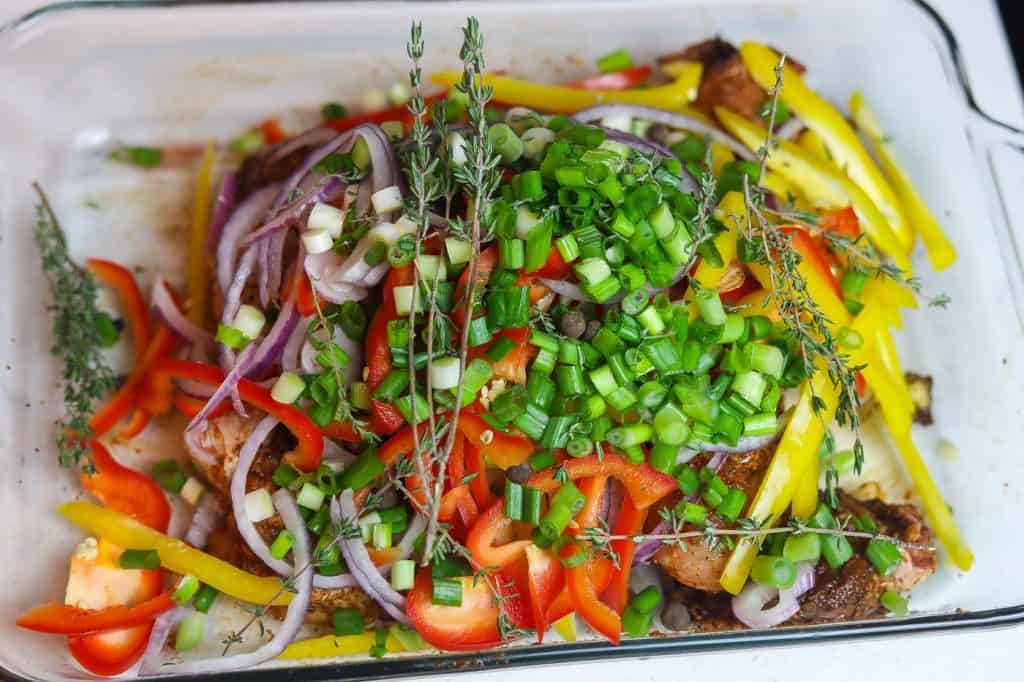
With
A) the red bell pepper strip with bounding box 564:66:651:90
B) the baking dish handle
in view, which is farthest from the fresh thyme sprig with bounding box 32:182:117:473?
the baking dish handle

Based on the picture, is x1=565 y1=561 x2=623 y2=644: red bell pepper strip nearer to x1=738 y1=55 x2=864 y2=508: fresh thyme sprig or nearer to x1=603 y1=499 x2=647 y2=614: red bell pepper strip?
x1=603 y1=499 x2=647 y2=614: red bell pepper strip

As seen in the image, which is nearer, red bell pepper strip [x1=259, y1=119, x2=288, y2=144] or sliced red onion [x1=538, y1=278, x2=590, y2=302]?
sliced red onion [x1=538, y1=278, x2=590, y2=302]

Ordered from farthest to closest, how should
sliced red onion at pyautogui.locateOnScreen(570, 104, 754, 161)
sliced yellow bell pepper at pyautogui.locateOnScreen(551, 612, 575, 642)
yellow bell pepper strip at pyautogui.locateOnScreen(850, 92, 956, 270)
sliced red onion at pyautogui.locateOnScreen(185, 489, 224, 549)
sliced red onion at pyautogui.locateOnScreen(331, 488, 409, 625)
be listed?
yellow bell pepper strip at pyautogui.locateOnScreen(850, 92, 956, 270)
sliced red onion at pyautogui.locateOnScreen(570, 104, 754, 161)
sliced red onion at pyautogui.locateOnScreen(185, 489, 224, 549)
sliced yellow bell pepper at pyautogui.locateOnScreen(551, 612, 575, 642)
sliced red onion at pyautogui.locateOnScreen(331, 488, 409, 625)

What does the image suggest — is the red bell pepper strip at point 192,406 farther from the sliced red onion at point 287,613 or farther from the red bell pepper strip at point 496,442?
the red bell pepper strip at point 496,442

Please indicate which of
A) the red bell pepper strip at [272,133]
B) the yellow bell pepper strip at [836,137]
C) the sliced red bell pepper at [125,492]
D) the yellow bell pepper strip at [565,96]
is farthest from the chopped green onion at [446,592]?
the yellow bell pepper strip at [836,137]

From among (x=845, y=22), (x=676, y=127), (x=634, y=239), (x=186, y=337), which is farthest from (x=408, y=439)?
(x=845, y=22)

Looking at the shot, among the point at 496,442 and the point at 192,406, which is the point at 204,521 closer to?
the point at 192,406
